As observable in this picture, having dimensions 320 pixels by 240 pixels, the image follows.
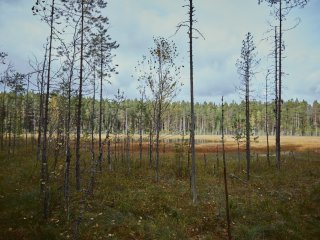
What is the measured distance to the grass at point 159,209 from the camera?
1288cm

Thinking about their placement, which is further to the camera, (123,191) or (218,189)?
(218,189)

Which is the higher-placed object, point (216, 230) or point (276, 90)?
point (276, 90)

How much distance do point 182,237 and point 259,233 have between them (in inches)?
144

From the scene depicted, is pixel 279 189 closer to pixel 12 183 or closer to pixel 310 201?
pixel 310 201

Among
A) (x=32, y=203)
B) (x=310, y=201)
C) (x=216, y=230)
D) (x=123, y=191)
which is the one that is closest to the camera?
(x=216, y=230)

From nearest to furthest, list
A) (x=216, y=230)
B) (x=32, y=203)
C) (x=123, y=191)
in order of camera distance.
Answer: (x=216, y=230) < (x=32, y=203) < (x=123, y=191)

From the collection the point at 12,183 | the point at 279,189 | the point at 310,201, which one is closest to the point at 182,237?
the point at 310,201

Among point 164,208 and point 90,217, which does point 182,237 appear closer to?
point 164,208

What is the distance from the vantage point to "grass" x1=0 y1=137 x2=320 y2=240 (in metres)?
12.9

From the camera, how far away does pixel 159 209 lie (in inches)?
621

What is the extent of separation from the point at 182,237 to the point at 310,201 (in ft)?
31.7

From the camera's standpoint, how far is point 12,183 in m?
20.1

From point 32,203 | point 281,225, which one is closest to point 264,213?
point 281,225

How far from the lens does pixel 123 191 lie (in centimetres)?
1889
